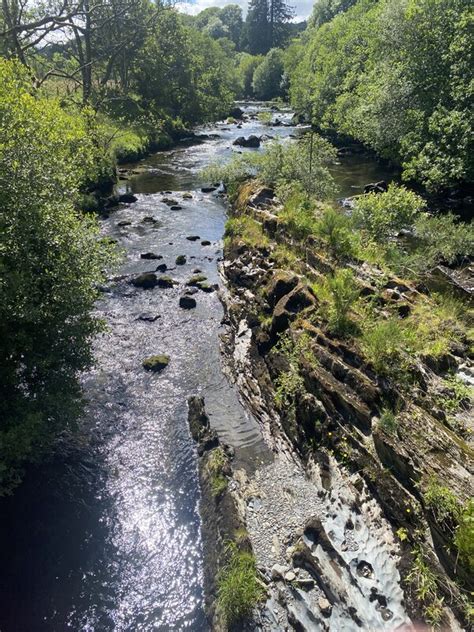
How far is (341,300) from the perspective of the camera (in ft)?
46.4

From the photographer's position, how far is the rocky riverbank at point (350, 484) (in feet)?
28.5

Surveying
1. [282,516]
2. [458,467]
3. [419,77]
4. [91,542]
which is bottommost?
[91,542]

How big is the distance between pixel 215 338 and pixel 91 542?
36.2 ft

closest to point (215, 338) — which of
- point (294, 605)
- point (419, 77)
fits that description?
point (294, 605)

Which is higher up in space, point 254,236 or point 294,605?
point 254,236

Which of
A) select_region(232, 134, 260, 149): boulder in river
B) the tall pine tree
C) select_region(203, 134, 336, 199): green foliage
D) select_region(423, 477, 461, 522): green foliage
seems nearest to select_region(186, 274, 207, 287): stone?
select_region(203, 134, 336, 199): green foliage

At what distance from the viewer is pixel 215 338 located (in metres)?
20.7

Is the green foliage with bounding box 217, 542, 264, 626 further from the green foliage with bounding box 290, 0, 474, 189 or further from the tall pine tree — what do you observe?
the tall pine tree

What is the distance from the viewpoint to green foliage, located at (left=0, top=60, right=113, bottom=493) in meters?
11.0

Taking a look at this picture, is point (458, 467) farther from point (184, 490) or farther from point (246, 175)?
point (246, 175)

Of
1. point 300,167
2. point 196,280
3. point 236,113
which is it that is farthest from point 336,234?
point 236,113

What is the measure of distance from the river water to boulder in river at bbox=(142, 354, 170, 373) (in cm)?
32

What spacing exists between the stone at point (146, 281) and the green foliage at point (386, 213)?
496 inches

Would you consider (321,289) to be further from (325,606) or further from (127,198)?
(127,198)
